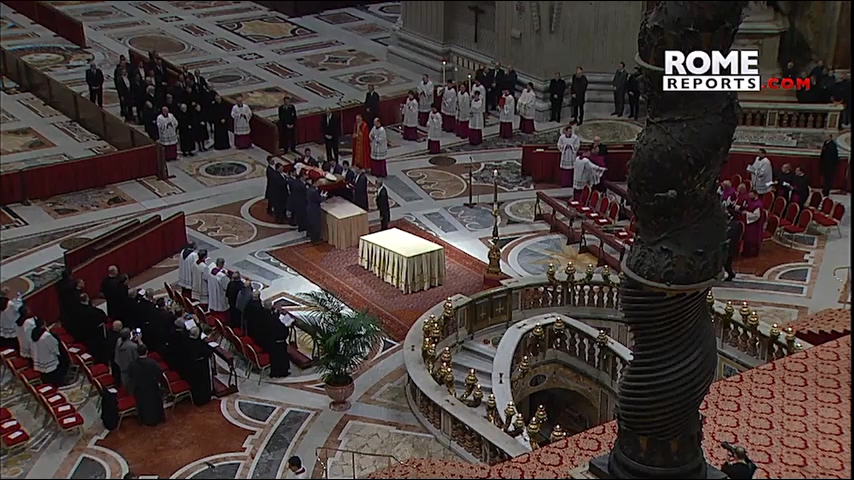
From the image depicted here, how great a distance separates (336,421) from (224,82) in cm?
1421

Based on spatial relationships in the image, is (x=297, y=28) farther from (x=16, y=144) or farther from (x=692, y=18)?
(x=692, y=18)

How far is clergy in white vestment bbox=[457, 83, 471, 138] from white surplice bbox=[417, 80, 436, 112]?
0.82m

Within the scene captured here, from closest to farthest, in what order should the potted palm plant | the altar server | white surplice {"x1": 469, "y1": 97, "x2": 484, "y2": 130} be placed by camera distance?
the potted palm plant, the altar server, white surplice {"x1": 469, "y1": 97, "x2": 484, "y2": 130}

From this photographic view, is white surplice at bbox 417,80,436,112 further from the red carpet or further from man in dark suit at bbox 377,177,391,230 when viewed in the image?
the red carpet

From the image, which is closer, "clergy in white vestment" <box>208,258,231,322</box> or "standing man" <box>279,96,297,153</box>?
"clergy in white vestment" <box>208,258,231,322</box>

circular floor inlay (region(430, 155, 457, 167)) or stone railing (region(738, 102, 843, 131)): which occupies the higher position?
stone railing (region(738, 102, 843, 131))

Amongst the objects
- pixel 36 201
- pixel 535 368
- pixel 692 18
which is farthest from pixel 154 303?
pixel 692 18

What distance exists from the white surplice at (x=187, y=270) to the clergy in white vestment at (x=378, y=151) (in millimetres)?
5155

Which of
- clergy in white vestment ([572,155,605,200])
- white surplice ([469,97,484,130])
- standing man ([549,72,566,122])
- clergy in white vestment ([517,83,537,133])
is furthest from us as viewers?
standing man ([549,72,566,122])

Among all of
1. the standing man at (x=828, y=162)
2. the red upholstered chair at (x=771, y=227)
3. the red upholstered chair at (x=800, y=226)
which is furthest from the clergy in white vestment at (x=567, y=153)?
the standing man at (x=828, y=162)

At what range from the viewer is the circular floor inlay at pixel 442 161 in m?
20.7

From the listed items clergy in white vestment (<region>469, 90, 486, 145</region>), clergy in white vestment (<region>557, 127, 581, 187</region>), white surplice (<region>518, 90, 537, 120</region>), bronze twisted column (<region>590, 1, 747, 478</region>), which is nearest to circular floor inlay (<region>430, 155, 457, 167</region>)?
clergy in white vestment (<region>469, 90, 486, 145</region>)

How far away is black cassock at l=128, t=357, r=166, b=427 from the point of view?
12.2 metres

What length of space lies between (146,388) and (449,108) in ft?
36.5
